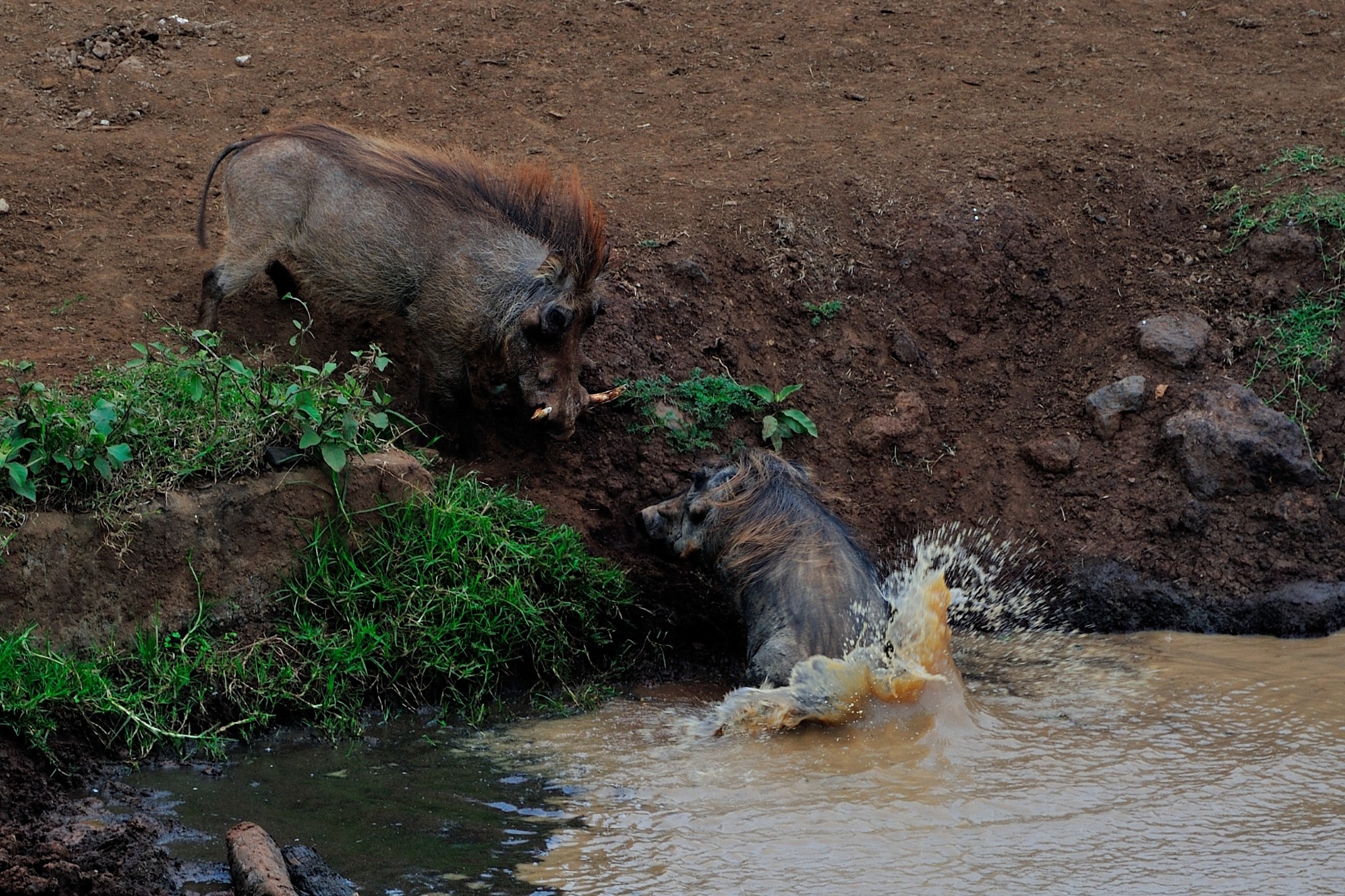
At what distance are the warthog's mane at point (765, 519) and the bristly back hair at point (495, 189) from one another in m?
1.19

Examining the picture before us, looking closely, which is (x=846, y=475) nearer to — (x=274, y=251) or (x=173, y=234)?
(x=274, y=251)

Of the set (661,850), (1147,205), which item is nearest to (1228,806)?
(661,850)

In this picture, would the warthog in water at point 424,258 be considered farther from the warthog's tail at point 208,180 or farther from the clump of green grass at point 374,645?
the clump of green grass at point 374,645

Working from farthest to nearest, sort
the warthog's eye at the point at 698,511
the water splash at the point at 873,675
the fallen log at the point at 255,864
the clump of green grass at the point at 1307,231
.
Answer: the clump of green grass at the point at 1307,231 < the warthog's eye at the point at 698,511 < the water splash at the point at 873,675 < the fallen log at the point at 255,864

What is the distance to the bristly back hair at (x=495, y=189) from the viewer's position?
568cm

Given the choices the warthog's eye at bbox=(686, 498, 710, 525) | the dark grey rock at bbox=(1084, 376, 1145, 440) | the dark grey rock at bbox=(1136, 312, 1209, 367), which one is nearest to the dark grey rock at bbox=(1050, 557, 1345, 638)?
the dark grey rock at bbox=(1084, 376, 1145, 440)

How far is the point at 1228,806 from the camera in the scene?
3.94 meters

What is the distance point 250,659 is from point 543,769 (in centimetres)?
110

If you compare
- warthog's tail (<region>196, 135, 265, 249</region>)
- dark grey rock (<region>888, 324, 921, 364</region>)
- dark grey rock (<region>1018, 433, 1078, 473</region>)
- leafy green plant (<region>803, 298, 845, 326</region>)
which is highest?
warthog's tail (<region>196, 135, 265, 249</region>)

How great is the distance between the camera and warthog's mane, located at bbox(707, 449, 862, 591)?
16.2 feet

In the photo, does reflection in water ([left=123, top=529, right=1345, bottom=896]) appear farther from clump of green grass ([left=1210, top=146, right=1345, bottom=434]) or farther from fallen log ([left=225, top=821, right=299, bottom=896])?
clump of green grass ([left=1210, top=146, right=1345, bottom=434])

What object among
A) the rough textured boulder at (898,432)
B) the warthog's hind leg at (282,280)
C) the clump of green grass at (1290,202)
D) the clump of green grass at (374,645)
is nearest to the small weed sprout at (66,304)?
the warthog's hind leg at (282,280)

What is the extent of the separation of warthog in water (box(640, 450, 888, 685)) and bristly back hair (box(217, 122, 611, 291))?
3.78ft

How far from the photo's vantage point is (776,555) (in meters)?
4.91
